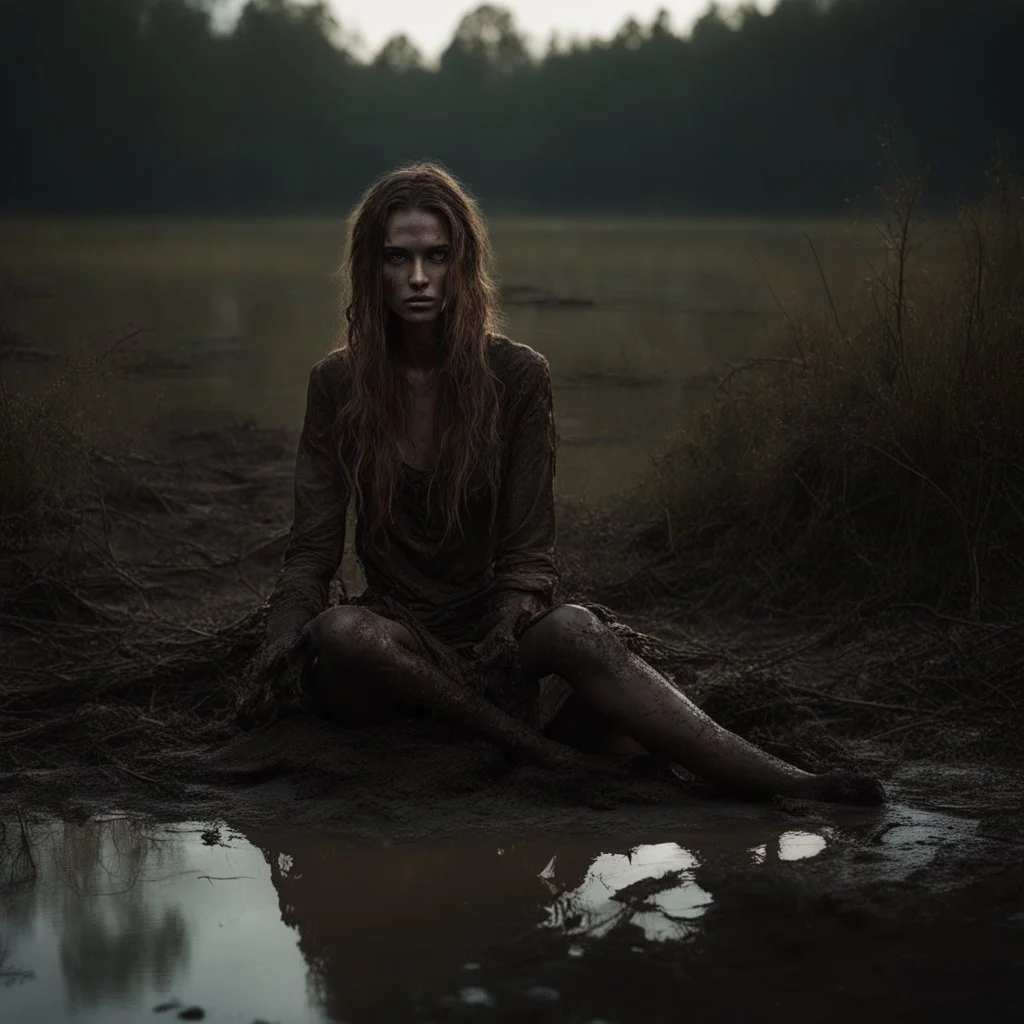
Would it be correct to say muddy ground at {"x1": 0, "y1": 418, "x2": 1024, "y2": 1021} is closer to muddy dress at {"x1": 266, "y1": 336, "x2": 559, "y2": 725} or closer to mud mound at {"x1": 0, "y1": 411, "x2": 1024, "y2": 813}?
mud mound at {"x1": 0, "y1": 411, "x2": 1024, "y2": 813}

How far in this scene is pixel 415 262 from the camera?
3701 mm

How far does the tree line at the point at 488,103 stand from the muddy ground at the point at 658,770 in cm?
521

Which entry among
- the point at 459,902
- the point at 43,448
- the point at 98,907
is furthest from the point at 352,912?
the point at 43,448

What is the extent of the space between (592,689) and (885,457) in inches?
88.7

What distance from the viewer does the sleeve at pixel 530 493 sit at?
12.3ft

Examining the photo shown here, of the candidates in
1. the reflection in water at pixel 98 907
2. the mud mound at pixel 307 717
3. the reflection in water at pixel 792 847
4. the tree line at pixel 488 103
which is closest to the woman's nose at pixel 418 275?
the mud mound at pixel 307 717

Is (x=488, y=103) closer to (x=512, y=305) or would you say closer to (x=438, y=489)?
(x=512, y=305)

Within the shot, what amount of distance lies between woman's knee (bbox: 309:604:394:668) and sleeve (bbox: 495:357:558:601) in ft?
1.37

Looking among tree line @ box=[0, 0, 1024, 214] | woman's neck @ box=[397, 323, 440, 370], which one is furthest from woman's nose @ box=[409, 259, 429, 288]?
tree line @ box=[0, 0, 1024, 214]

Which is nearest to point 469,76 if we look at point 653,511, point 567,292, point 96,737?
point 567,292

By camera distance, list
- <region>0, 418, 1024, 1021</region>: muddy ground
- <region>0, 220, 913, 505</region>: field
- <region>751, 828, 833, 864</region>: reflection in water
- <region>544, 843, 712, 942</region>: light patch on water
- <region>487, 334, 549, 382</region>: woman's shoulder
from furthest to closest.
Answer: <region>0, 220, 913, 505</region>: field, <region>487, 334, 549, 382</region>: woman's shoulder, <region>751, 828, 833, 864</region>: reflection in water, <region>544, 843, 712, 942</region>: light patch on water, <region>0, 418, 1024, 1021</region>: muddy ground

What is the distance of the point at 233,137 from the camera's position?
482 inches

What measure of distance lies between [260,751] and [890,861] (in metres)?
1.61

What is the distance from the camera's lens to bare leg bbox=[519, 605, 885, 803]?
3.41 meters
